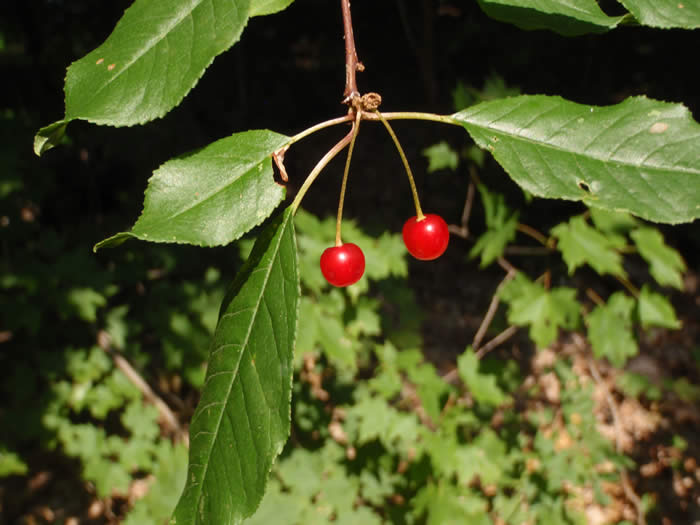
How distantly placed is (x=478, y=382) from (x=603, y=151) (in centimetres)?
215

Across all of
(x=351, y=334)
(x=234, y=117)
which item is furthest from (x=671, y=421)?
(x=234, y=117)

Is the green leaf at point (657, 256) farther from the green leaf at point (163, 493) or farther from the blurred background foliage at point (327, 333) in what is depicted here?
the green leaf at point (163, 493)

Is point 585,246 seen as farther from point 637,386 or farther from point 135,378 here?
point 135,378

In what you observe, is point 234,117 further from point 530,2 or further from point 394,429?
point 530,2

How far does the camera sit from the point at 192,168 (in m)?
0.91

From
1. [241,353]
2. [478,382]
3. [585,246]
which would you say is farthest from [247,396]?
[585,246]

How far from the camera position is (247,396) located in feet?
2.91

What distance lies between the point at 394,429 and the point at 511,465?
39.2 inches

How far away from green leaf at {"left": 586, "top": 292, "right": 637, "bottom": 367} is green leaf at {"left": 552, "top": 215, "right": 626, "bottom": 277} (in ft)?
1.18

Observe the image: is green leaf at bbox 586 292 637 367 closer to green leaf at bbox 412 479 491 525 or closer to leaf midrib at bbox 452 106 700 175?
green leaf at bbox 412 479 491 525

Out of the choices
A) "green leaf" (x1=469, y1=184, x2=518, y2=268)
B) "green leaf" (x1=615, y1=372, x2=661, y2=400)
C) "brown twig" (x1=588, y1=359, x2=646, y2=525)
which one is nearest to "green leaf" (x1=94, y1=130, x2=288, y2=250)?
"green leaf" (x1=469, y1=184, x2=518, y2=268)

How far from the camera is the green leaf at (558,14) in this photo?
36.8 inches

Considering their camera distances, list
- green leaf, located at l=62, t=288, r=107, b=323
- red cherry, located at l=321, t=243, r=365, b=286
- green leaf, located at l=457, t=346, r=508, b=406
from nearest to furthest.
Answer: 1. red cherry, located at l=321, t=243, r=365, b=286
2. green leaf, located at l=457, t=346, r=508, b=406
3. green leaf, located at l=62, t=288, r=107, b=323

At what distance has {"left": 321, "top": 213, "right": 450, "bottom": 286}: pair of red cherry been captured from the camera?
1079 millimetres
